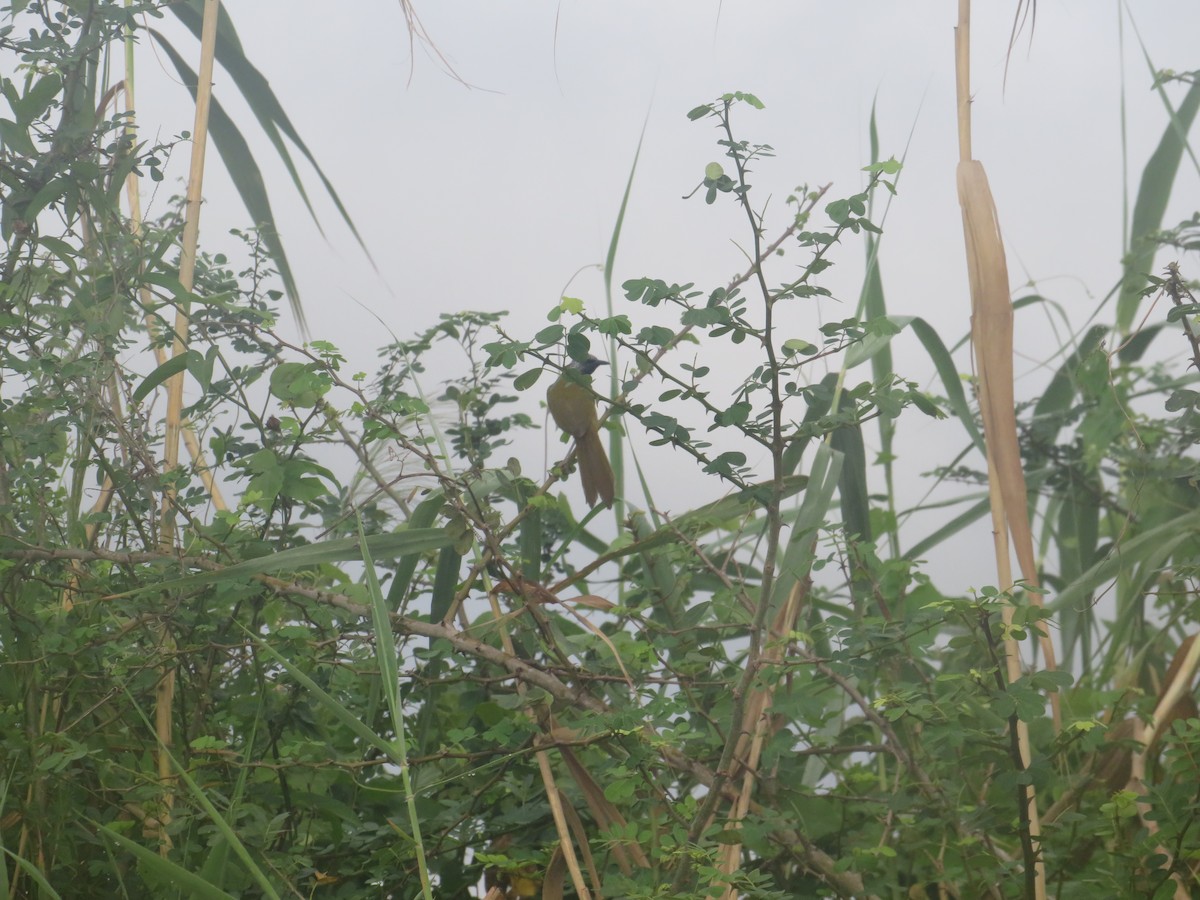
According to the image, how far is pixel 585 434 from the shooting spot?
3.91 feet

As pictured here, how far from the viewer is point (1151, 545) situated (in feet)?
4.97

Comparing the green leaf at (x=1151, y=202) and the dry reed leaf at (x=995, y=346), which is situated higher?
the green leaf at (x=1151, y=202)

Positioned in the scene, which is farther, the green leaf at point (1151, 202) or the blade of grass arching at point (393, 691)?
the green leaf at point (1151, 202)

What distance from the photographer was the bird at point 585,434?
118 cm

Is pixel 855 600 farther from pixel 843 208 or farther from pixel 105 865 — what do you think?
pixel 105 865

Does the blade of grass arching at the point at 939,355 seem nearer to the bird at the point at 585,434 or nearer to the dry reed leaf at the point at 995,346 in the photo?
the dry reed leaf at the point at 995,346

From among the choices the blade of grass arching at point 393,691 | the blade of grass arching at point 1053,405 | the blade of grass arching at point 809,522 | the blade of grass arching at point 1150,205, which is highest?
the blade of grass arching at point 1150,205

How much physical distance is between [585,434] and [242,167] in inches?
27.9

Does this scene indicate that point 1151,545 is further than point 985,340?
Yes

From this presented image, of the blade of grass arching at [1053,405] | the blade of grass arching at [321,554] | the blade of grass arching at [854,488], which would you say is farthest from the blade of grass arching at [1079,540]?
the blade of grass arching at [321,554]

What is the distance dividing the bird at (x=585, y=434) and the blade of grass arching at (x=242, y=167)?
0.57 m

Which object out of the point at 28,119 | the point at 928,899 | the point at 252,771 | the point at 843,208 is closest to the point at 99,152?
the point at 28,119

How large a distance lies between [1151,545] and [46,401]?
1.36 meters

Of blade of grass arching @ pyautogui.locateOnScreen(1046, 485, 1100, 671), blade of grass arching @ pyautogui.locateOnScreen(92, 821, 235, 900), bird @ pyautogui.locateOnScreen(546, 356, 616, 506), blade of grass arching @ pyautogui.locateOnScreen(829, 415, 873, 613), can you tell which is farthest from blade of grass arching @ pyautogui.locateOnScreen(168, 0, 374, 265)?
blade of grass arching @ pyautogui.locateOnScreen(1046, 485, 1100, 671)
